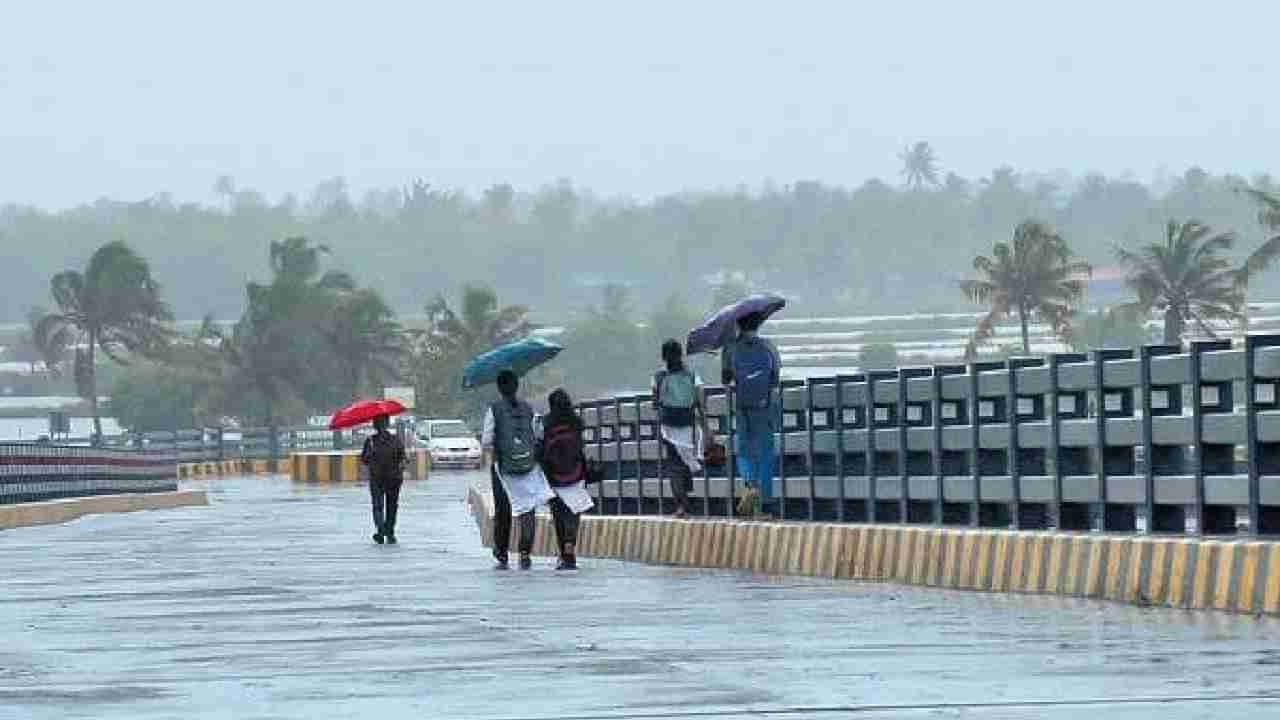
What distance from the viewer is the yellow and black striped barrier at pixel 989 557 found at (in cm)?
2081

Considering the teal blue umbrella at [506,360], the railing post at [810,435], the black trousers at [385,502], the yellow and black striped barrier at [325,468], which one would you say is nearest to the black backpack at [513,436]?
the railing post at [810,435]

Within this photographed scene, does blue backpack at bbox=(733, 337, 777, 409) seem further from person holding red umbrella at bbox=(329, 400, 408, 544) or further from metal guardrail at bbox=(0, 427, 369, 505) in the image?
metal guardrail at bbox=(0, 427, 369, 505)

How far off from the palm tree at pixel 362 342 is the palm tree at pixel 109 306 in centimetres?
864

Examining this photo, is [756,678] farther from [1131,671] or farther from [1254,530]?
[1254,530]

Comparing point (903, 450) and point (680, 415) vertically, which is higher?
point (680, 415)

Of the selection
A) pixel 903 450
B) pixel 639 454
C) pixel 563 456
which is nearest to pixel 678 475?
pixel 563 456

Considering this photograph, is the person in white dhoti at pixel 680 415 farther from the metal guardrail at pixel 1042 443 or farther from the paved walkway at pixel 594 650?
the paved walkway at pixel 594 650

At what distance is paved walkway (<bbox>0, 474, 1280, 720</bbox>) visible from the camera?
48.6ft

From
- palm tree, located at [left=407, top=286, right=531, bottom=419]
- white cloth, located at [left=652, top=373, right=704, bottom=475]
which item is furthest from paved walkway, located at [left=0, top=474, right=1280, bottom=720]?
palm tree, located at [left=407, top=286, right=531, bottom=419]

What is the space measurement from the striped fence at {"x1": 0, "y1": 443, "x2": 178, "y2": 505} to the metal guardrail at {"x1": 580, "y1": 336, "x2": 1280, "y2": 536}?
23.1 meters

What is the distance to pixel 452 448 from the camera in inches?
4545

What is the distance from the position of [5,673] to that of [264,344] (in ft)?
583

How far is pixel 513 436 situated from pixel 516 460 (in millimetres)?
183

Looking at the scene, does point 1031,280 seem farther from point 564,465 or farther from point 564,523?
point 564,523
